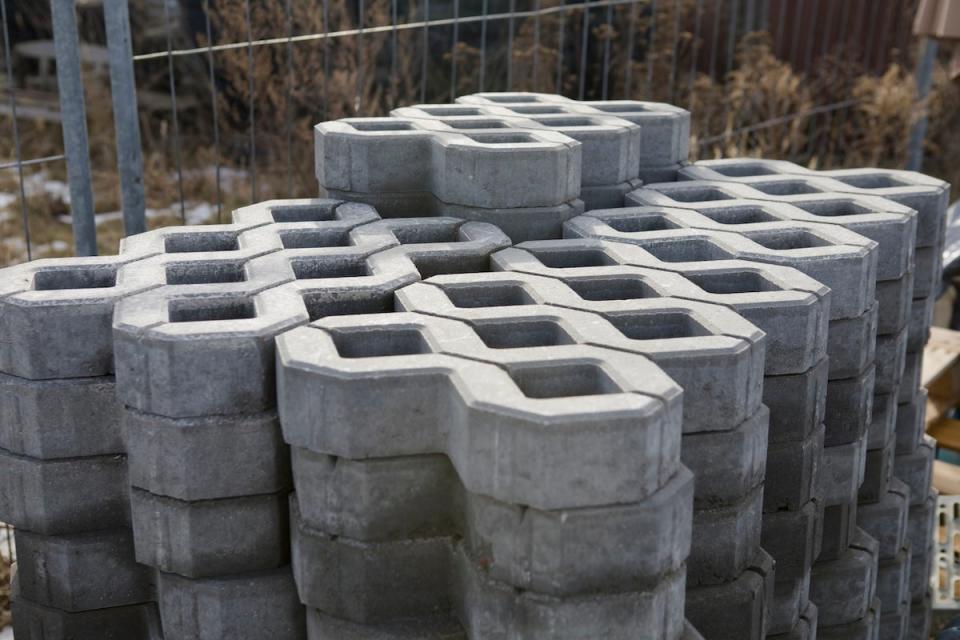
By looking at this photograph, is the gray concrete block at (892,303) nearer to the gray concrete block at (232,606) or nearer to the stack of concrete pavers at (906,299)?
the stack of concrete pavers at (906,299)

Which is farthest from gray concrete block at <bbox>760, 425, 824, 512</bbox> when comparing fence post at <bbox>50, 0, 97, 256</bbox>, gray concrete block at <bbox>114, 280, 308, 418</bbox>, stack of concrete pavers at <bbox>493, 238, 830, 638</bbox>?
fence post at <bbox>50, 0, 97, 256</bbox>

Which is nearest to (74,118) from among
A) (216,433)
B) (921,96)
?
(216,433)

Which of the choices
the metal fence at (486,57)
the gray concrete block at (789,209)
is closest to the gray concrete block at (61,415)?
the gray concrete block at (789,209)

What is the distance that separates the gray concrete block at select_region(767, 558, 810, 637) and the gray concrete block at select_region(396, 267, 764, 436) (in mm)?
702

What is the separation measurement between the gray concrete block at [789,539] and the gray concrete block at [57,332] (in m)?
1.80

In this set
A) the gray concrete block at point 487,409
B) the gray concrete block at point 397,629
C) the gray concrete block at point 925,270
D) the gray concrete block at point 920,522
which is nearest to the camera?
the gray concrete block at point 487,409

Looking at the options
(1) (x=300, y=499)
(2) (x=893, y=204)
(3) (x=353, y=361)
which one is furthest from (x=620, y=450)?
(2) (x=893, y=204)

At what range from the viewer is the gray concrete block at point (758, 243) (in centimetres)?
345

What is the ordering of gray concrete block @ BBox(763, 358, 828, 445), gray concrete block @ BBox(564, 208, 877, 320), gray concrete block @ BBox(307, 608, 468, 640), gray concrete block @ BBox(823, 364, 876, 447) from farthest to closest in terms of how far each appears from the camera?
gray concrete block @ BBox(823, 364, 876, 447) → gray concrete block @ BBox(564, 208, 877, 320) → gray concrete block @ BBox(763, 358, 828, 445) → gray concrete block @ BBox(307, 608, 468, 640)

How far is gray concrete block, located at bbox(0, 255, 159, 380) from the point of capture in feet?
9.88

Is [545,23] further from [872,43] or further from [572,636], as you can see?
[572,636]

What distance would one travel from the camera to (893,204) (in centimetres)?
404

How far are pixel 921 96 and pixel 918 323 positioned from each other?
463 cm

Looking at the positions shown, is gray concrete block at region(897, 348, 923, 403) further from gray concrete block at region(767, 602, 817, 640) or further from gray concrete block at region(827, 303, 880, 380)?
gray concrete block at region(767, 602, 817, 640)
